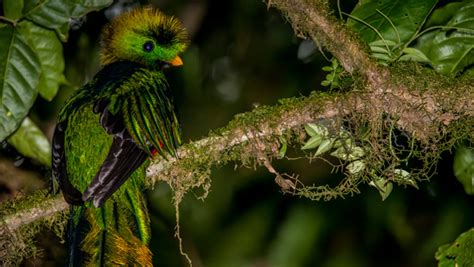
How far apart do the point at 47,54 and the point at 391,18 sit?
1.60m

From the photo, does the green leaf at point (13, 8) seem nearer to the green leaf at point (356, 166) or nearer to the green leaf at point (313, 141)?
the green leaf at point (313, 141)

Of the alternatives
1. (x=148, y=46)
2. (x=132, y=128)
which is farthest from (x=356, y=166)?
(x=148, y=46)

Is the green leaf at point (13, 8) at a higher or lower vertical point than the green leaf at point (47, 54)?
higher

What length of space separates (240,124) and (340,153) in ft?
1.49

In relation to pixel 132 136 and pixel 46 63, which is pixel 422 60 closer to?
pixel 132 136

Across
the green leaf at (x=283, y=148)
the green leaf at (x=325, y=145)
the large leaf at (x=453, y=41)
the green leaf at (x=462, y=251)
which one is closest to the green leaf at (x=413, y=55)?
the large leaf at (x=453, y=41)

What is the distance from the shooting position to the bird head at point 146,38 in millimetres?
3629

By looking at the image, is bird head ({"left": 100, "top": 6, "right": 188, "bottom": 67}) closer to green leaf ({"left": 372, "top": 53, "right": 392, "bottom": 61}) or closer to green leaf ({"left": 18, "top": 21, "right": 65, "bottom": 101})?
green leaf ({"left": 18, "top": 21, "right": 65, "bottom": 101})

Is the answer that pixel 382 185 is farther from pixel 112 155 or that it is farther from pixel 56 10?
pixel 56 10

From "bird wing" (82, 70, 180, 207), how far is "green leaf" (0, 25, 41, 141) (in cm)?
35

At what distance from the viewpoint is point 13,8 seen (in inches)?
135

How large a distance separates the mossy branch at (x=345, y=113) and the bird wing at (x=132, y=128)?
0.45 ft

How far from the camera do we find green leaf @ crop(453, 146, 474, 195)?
351 cm

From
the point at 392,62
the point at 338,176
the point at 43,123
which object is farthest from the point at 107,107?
the point at 338,176
